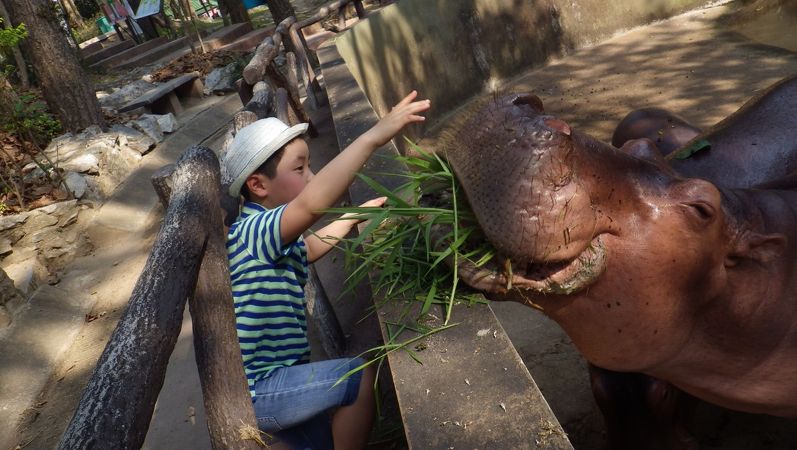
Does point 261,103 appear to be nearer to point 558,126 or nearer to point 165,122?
point 558,126

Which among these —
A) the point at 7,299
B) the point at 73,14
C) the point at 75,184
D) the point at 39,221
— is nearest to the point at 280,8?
the point at 75,184

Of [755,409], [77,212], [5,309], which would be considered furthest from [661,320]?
[77,212]

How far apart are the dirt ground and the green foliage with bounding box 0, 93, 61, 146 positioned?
2620 millimetres

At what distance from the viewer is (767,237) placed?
4.27ft

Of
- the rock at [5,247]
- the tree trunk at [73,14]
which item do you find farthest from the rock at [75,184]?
the tree trunk at [73,14]

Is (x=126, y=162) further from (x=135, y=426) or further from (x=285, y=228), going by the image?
(x=135, y=426)

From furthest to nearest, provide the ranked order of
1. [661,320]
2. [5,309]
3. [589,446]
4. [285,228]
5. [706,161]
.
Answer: [5,309]
[589,446]
[285,228]
[706,161]
[661,320]

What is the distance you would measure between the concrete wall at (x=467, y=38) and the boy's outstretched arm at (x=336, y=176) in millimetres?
4013

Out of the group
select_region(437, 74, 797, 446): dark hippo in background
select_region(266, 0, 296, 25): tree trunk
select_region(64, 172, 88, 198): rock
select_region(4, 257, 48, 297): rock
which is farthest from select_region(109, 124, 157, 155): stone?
select_region(437, 74, 797, 446): dark hippo in background

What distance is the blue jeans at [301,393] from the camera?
201cm

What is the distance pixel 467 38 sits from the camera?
738 centimetres

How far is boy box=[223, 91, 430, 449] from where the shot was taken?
6.68ft

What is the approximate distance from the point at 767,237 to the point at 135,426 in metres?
1.32

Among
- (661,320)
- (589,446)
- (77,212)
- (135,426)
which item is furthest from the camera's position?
(77,212)
